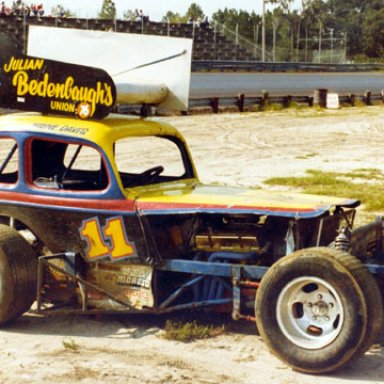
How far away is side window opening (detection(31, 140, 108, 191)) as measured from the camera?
6.79 metres

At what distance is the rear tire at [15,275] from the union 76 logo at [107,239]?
459 mm

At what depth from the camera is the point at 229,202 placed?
6145mm

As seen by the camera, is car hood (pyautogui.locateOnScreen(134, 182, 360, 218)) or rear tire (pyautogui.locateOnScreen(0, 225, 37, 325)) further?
rear tire (pyautogui.locateOnScreen(0, 225, 37, 325))

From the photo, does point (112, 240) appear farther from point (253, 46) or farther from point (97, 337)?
point (253, 46)

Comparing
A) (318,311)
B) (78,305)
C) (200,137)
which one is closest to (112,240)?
(78,305)

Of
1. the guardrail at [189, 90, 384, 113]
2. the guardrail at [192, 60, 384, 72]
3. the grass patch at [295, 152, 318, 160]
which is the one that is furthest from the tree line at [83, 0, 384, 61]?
the grass patch at [295, 152, 318, 160]

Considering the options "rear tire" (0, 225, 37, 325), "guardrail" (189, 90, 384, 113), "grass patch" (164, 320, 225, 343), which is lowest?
"grass patch" (164, 320, 225, 343)

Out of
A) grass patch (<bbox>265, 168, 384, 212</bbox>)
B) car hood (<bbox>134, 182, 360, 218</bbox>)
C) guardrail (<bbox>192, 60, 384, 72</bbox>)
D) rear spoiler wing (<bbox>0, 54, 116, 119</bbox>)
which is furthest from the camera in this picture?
guardrail (<bbox>192, 60, 384, 72</bbox>)

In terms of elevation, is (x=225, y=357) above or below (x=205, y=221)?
below

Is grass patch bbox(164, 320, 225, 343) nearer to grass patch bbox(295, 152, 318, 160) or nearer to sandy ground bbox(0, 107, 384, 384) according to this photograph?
sandy ground bbox(0, 107, 384, 384)

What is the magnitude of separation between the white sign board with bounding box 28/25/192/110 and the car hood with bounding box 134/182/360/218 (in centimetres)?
81

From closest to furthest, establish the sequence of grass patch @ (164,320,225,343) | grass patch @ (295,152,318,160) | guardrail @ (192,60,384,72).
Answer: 1. grass patch @ (164,320,225,343)
2. grass patch @ (295,152,318,160)
3. guardrail @ (192,60,384,72)

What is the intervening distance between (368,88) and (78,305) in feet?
152

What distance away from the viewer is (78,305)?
22.4ft
